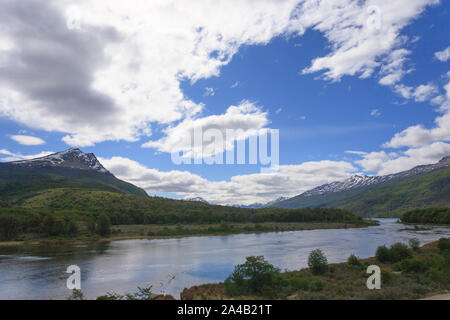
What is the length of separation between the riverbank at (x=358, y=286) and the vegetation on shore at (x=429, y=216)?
116 metres

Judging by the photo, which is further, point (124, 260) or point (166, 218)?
point (166, 218)

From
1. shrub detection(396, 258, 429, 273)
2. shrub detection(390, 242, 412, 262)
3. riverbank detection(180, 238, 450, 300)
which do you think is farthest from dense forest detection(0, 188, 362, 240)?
shrub detection(396, 258, 429, 273)

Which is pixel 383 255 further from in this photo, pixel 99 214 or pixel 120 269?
pixel 99 214

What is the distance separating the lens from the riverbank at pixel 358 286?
2322cm

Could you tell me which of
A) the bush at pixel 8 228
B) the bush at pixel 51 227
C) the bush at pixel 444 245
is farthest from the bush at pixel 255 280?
the bush at pixel 8 228

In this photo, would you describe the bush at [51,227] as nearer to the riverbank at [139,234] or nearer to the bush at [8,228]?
the riverbank at [139,234]

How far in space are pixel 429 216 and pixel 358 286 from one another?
13651 cm

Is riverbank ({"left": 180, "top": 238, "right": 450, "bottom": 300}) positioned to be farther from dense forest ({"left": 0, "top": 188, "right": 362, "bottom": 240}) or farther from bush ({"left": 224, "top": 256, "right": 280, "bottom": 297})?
→ dense forest ({"left": 0, "top": 188, "right": 362, "bottom": 240})

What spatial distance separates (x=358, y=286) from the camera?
26.9 meters

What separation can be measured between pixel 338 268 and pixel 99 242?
2651 inches

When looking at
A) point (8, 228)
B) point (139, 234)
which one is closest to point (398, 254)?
point (139, 234)

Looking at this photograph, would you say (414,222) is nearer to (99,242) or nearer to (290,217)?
(290,217)
